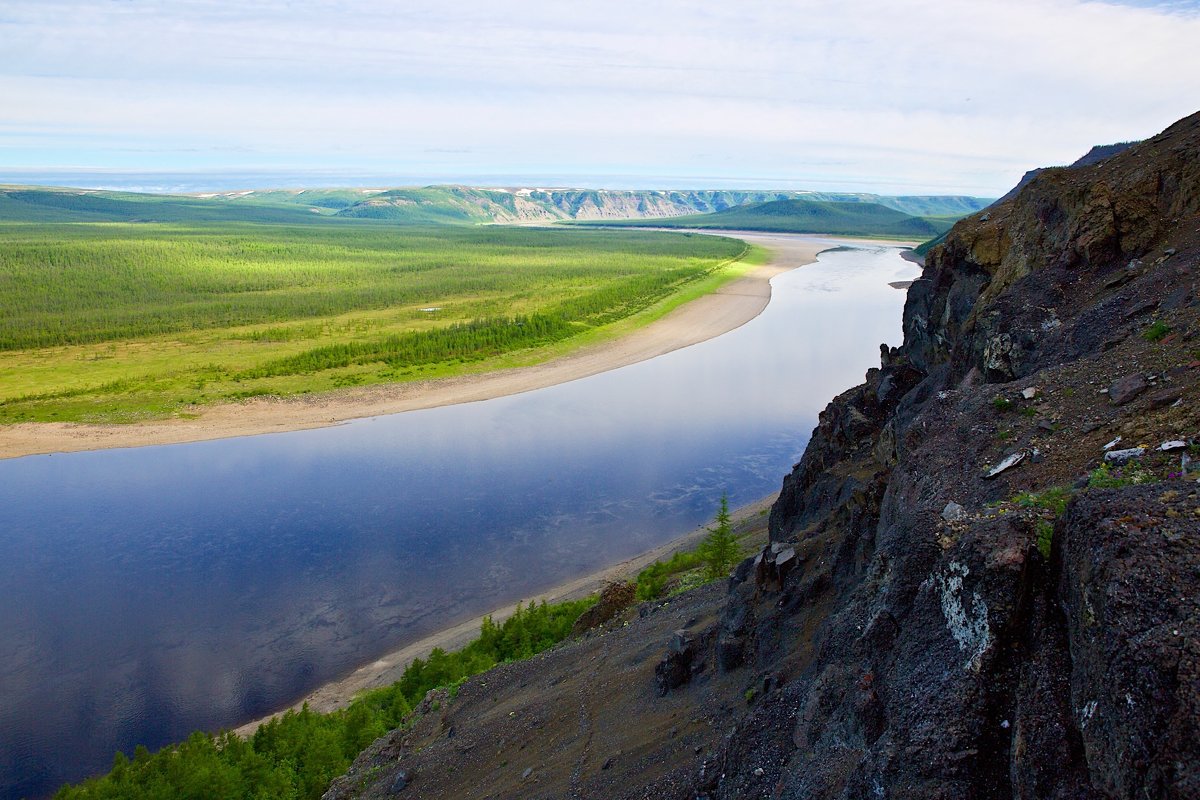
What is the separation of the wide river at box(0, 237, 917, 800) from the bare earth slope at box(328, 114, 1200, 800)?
28.0 feet

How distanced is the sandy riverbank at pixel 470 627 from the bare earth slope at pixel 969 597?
15.5ft

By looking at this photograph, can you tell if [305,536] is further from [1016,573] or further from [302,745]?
[1016,573]

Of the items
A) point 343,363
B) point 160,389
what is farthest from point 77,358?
point 343,363

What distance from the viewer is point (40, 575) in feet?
96.0

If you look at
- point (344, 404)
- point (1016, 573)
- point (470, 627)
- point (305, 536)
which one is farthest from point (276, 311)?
point (1016, 573)

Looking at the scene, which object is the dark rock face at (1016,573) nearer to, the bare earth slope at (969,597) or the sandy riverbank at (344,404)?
the bare earth slope at (969,597)

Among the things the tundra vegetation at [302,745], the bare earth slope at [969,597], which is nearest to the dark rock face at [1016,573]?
A: the bare earth slope at [969,597]

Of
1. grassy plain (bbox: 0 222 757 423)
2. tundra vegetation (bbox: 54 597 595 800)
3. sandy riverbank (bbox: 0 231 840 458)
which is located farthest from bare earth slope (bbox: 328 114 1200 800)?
grassy plain (bbox: 0 222 757 423)

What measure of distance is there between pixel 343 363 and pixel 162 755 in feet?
155

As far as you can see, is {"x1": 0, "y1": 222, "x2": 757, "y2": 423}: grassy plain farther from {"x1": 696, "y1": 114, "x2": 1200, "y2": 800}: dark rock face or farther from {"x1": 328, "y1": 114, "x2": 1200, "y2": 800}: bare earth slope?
{"x1": 696, "y1": 114, "x2": 1200, "y2": 800}: dark rock face

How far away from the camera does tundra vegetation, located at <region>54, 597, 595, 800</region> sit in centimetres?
1622

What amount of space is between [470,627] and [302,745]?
25.3 feet

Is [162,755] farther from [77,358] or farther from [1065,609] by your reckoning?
[77,358]

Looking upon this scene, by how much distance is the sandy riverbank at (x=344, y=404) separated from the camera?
147ft
